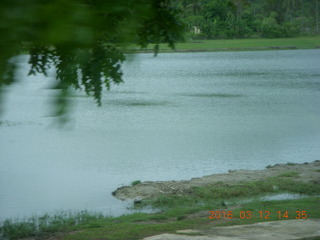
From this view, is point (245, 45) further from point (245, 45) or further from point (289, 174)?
point (289, 174)

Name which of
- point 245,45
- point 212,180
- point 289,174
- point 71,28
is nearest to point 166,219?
point 212,180

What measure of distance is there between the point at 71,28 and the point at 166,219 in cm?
580

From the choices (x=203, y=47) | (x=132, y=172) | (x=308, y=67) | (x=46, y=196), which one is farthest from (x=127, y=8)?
(x=203, y=47)

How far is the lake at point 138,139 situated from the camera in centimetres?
1023

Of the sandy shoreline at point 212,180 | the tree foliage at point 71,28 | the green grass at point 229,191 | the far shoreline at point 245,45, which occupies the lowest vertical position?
the far shoreline at point 245,45

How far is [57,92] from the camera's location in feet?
7.98

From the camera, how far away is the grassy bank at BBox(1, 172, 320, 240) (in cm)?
672

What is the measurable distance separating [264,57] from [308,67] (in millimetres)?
12105

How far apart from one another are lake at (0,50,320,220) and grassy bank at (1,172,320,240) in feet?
3.27

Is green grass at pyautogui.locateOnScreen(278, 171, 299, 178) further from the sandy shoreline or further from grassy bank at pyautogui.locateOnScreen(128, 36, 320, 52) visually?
grassy bank at pyautogui.locateOnScreen(128, 36, 320, 52)

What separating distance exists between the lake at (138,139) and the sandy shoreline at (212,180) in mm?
410

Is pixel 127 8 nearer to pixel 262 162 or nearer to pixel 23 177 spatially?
pixel 23 177
